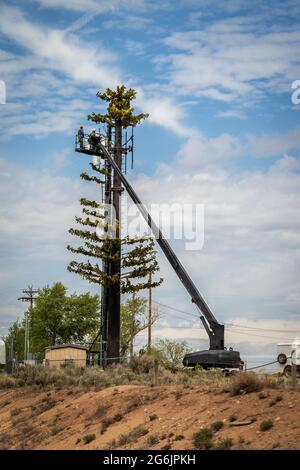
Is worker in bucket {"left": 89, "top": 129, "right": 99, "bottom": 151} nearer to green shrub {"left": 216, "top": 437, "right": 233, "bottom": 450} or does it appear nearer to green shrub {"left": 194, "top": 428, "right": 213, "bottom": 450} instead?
green shrub {"left": 194, "top": 428, "right": 213, "bottom": 450}

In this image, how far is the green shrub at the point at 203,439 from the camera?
1963 centimetres

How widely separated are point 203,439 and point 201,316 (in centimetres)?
2525

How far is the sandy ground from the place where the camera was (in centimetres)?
1997

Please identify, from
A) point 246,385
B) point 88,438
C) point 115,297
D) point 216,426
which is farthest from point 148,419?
point 115,297

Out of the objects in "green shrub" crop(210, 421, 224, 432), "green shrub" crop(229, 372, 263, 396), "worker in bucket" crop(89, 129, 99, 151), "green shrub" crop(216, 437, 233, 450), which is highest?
"worker in bucket" crop(89, 129, 99, 151)

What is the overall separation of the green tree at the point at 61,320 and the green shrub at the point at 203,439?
67.0m

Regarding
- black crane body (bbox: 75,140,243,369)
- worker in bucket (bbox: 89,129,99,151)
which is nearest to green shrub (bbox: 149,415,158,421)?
black crane body (bbox: 75,140,243,369)

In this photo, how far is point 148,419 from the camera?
2473 centimetres

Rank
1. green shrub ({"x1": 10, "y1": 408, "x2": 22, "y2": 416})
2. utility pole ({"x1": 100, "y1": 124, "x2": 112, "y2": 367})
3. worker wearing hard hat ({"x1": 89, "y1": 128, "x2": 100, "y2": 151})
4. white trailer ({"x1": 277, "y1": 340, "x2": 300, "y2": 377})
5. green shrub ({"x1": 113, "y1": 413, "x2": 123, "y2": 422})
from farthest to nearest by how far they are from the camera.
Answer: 1. worker wearing hard hat ({"x1": 89, "y1": 128, "x2": 100, "y2": 151})
2. utility pole ({"x1": 100, "y1": 124, "x2": 112, "y2": 367})
3. white trailer ({"x1": 277, "y1": 340, "x2": 300, "y2": 377})
4. green shrub ({"x1": 10, "y1": 408, "x2": 22, "y2": 416})
5. green shrub ({"x1": 113, "y1": 413, "x2": 123, "y2": 422})

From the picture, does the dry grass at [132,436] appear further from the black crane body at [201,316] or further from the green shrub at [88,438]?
the black crane body at [201,316]

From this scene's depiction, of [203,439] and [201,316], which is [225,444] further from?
[201,316]

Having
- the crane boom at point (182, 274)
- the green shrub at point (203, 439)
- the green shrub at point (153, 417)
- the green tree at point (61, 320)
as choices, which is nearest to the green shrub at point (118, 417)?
the green shrub at point (153, 417)

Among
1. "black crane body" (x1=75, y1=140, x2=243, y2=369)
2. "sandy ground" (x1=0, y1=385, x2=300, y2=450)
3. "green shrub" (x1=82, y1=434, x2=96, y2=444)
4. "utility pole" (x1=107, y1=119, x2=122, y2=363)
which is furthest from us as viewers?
"utility pole" (x1=107, y1=119, x2=122, y2=363)
